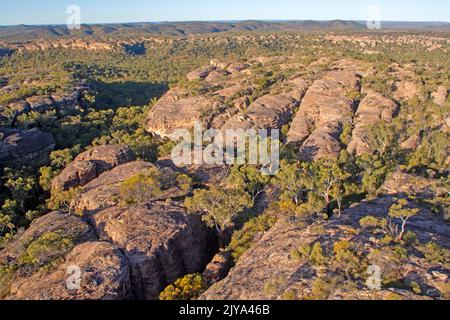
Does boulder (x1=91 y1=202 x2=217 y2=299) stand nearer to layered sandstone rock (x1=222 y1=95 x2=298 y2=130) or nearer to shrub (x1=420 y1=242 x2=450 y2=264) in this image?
shrub (x1=420 y1=242 x2=450 y2=264)

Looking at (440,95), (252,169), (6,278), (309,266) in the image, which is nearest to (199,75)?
(440,95)

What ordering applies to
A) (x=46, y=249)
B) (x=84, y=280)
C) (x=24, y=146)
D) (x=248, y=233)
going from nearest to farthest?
1. (x=84, y=280)
2. (x=46, y=249)
3. (x=248, y=233)
4. (x=24, y=146)

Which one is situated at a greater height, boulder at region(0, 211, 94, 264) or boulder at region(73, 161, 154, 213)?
boulder at region(73, 161, 154, 213)

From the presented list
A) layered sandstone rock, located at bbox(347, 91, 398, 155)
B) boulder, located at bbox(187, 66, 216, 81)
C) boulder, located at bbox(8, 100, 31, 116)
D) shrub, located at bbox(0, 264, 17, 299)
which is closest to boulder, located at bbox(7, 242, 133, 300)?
shrub, located at bbox(0, 264, 17, 299)

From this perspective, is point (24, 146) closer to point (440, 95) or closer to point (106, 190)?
point (106, 190)

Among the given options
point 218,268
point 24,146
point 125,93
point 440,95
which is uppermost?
point 440,95

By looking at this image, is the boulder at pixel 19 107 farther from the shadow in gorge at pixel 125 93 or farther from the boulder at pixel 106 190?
the boulder at pixel 106 190
